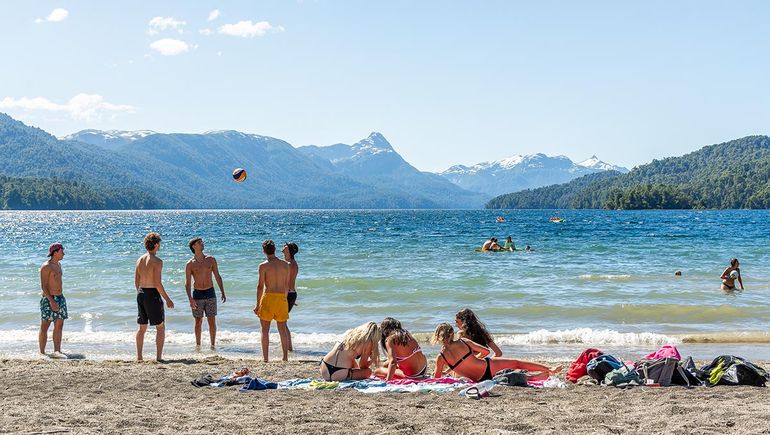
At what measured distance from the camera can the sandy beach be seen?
6.67 m

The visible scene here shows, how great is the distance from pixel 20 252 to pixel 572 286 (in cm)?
3105

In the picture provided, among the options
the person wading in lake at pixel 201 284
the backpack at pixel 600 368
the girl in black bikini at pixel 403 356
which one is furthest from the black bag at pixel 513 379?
the person wading in lake at pixel 201 284

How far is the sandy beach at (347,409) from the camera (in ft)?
21.9

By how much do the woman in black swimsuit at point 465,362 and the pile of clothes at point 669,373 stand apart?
0.73 m

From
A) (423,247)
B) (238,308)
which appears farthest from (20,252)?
(238,308)

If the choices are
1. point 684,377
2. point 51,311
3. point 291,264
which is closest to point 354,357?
point 291,264

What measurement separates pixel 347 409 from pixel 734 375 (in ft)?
16.6

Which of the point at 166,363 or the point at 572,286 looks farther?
the point at 572,286

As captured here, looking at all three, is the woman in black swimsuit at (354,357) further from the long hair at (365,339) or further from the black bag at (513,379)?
the black bag at (513,379)

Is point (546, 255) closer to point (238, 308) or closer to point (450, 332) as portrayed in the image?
point (238, 308)

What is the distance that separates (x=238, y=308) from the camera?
57.7ft

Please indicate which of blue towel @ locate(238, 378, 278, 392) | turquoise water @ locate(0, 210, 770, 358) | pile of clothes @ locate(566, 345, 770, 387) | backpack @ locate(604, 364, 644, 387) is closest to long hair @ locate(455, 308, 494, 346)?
pile of clothes @ locate(566, 345, 770, 387)

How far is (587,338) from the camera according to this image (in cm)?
1368

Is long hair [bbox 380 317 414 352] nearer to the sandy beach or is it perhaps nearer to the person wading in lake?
the sandy beach
